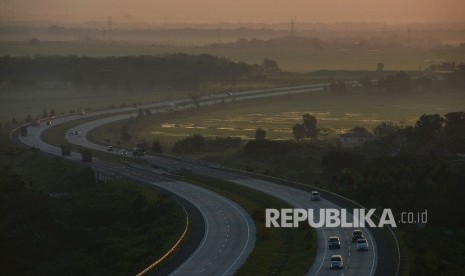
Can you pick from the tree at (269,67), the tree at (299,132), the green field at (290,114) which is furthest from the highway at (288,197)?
the tree at (269,67)

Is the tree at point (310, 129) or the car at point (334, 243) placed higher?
the car at point (334, 243)

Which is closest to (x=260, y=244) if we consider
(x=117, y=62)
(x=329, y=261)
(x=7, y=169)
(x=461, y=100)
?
(x=329, y=261)

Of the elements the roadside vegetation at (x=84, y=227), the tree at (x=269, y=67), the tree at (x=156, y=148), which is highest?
the roadside vegetation at (x=84, y=227)

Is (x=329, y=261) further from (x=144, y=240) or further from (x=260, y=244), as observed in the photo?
(x=144, y=240)

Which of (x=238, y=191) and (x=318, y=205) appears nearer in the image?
(x=318, y=205)

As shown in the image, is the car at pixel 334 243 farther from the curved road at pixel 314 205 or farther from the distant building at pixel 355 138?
the distant building at pixel 355 138

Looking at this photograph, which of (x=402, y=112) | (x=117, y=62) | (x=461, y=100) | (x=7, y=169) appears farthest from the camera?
(x=117, y=62)

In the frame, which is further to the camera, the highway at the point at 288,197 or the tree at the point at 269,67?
the tree at the point at 269,67

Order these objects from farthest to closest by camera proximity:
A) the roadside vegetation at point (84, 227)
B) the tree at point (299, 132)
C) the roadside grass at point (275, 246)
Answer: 1. the tree at point (299, 132)
2. the roadside vegetation at point (84, 227)
3. the roadside grass at point (275, 246)
